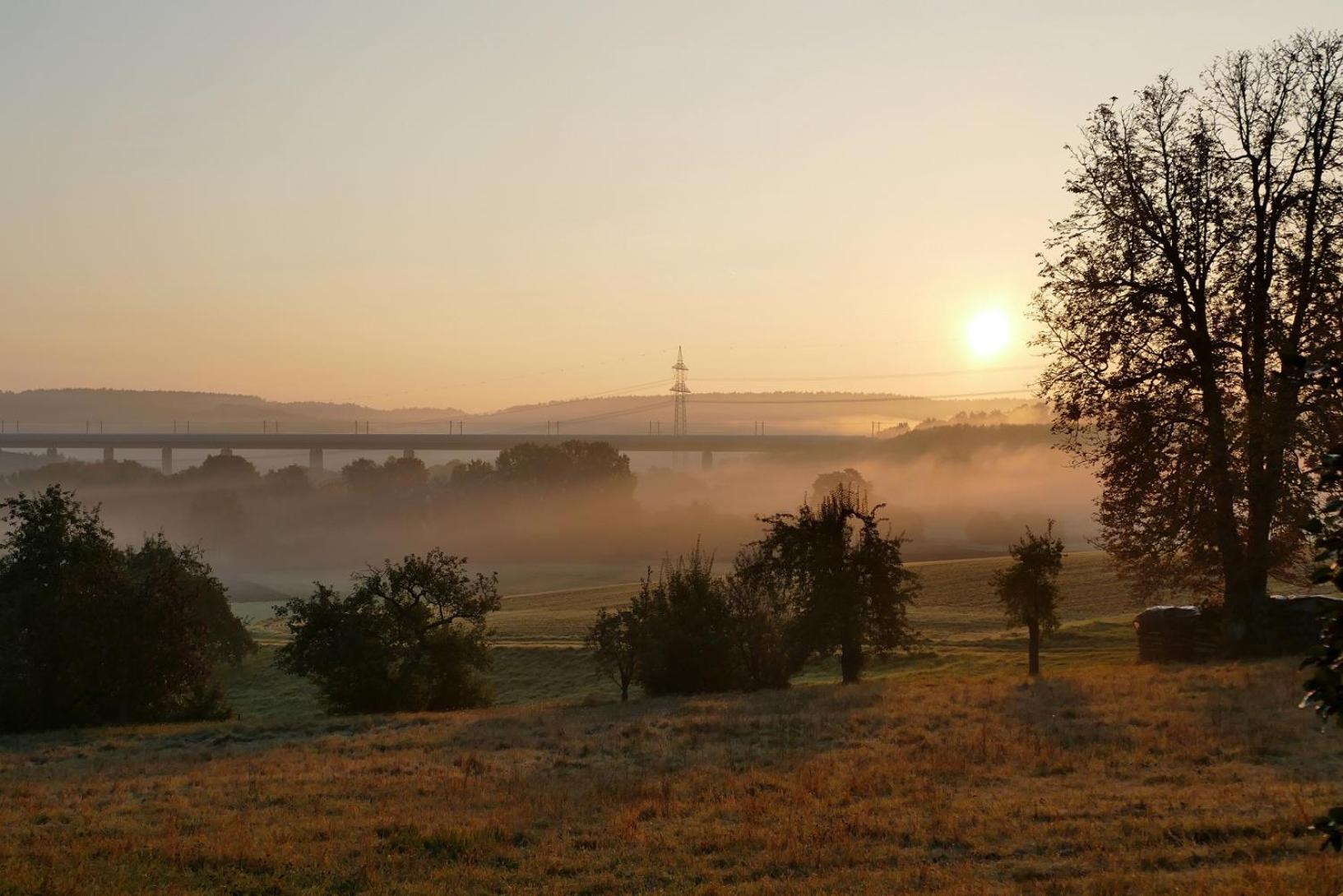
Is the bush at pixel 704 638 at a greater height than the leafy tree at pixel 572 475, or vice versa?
the leafy tree at pixel 572 475

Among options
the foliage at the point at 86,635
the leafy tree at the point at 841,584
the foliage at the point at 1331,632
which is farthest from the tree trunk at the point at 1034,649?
the foliage at the point at 1331,632

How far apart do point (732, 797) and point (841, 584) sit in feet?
84.0

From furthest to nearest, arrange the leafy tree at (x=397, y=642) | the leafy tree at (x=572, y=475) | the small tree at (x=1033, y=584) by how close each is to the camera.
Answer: the leafy tree at (x=572, y=475), the leafy tree at (x=397, y=642), the small tree at (x=1033, y=584)

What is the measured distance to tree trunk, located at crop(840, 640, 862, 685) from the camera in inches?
1773

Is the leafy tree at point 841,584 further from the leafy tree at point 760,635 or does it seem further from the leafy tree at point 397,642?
the leafy tree at point 397,642

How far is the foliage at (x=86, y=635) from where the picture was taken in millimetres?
43906

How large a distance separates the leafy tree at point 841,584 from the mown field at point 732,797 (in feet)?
25.8

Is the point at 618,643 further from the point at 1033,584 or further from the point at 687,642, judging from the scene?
the point at 1033,584

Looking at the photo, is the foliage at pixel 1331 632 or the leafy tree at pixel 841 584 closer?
the foliage at pixel 1331 632

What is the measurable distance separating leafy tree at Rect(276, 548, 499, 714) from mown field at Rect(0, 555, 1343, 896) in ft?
29.2

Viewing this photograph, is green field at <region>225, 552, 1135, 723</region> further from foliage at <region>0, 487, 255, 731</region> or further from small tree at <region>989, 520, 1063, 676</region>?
foliage at <region>0, 487, 255, 731</region>

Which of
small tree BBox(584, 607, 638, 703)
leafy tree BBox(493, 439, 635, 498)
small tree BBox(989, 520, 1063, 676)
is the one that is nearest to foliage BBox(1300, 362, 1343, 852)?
small tree BBox(989, 520, 1063, 676)

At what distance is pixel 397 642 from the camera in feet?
157

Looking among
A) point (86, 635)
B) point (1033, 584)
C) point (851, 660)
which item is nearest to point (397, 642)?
point (86, 635)
